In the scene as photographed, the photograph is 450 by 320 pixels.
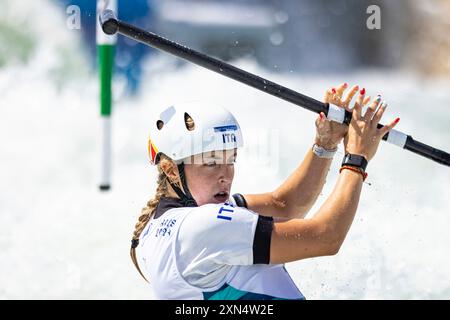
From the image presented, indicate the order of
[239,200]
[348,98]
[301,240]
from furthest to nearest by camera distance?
[239,200] → [348,98] → [301,240]

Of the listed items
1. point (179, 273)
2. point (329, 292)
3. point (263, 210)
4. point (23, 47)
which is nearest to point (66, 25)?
point (23, 47)

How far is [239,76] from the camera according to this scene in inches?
128

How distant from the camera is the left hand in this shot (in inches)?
129

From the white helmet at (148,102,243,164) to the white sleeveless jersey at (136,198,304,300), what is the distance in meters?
0.21

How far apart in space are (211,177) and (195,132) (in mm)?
178

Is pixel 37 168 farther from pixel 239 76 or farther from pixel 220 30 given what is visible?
pixel 239 76

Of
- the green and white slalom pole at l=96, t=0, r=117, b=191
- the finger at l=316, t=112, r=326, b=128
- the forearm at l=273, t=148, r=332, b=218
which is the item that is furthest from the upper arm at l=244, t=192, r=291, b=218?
the green and white slalom pole at l=96, t=0, r=117, b=191

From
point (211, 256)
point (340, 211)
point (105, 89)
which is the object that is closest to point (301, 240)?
point (340, 211)

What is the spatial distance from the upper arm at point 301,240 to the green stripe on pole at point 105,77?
304 centimetres

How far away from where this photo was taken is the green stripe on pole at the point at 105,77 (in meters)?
5.60

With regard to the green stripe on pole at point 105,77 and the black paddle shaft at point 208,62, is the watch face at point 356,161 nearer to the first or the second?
the black paddle shaft at point 208,62

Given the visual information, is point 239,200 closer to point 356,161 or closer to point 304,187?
point 304,187


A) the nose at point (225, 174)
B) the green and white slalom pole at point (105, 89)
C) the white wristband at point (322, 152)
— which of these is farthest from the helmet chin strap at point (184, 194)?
the green and white slalom pole at point (105, 89)

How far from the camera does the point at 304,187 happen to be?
3.53 meters
